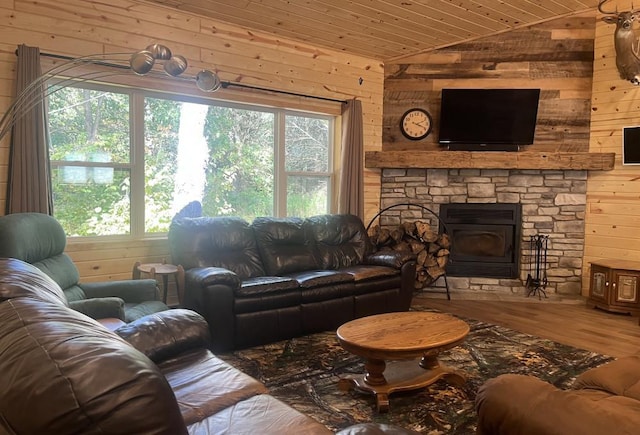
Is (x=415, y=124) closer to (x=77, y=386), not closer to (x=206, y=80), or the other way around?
(x=206, y=80)

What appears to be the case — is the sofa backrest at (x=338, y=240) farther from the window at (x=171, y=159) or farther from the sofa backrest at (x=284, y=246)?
the window at (x=171, y=159)

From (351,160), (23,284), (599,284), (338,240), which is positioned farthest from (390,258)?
(23,284)

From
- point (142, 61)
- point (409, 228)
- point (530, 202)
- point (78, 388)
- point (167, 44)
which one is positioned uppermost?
point (167, 44)

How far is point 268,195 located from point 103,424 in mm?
4385

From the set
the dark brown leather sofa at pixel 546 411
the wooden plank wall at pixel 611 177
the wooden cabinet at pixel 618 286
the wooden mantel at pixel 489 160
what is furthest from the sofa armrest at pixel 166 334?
the wooden plank wall at pixel 611 177

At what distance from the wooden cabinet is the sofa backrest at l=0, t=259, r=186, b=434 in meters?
4.98

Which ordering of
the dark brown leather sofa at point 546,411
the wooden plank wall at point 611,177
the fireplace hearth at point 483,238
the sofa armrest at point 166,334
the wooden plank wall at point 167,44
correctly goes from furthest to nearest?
1. the fireplace hearth at point 483,238
2. the wooden plank wall at point 611,177
3. the wooden plank wall at point 167,44
4. the sofa armrest at point 166,334
5. the dark brown leather sofa at point 546,411

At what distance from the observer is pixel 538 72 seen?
211 inches

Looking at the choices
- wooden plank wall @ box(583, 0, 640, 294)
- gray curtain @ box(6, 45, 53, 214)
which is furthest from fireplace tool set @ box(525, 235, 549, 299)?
gray curtain @ box(6, 45, 53, 214)

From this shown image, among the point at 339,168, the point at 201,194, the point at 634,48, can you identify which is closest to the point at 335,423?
the point at 201,194

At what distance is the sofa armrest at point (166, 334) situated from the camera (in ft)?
6.86

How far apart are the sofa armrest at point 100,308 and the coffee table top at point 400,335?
1.33 m

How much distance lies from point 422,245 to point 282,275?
75.2 inches

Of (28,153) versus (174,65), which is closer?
(174,65)
